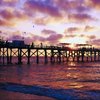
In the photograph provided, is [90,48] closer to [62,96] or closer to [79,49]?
[79,49]

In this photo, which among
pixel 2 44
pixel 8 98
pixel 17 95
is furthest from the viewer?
pixel 2 44

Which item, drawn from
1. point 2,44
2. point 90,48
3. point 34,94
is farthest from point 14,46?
point 34,94

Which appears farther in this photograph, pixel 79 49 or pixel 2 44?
pixel 79 49

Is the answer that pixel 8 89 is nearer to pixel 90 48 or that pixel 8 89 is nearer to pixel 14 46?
pixel 14 46

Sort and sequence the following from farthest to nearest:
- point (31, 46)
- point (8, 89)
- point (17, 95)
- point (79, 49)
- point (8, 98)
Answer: point (79, 49)
point (31, 46)
point (8, 89)
point (17, 95)
point (8, 98)

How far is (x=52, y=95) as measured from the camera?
2320 cm

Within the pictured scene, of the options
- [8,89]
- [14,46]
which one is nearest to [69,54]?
[14,46]

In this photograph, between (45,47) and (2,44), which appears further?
(45,47)

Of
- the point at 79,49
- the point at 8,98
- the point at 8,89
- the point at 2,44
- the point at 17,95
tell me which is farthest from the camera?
the point at 79,49

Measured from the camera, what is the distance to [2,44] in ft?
233

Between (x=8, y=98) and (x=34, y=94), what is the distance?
269 cm

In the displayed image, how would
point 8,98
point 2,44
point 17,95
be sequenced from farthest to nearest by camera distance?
point 2,44
point 17,95
point 8,98

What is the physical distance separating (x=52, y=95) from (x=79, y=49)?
84.2 meters

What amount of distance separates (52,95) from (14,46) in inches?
2045
